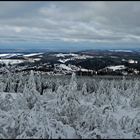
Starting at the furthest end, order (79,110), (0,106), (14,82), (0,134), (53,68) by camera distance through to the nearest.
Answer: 1. (53,68)
2. (14,82)
3. (0,106)
4. (79,110)
5. (0,134)

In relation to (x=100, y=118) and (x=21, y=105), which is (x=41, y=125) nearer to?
(x=100, y=118)

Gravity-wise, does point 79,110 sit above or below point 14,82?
above

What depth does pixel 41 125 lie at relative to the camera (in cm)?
1605

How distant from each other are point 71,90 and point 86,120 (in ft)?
13.5

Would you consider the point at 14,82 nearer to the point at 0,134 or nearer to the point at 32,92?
the point at 32,92

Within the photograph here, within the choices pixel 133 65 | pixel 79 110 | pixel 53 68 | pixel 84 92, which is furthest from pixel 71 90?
pixel 133 65

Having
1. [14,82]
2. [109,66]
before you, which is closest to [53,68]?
[109,66]

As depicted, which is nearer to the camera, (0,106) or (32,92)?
(0,106)

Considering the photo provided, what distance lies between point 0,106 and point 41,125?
36.8 feet

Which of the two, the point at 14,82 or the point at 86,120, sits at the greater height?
the point at 86,120

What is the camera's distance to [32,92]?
2848 cm

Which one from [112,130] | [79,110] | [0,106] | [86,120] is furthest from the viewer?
[0,106]

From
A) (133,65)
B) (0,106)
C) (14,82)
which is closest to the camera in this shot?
(0,106)

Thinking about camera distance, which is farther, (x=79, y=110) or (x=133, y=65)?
(x=133, y=65)
